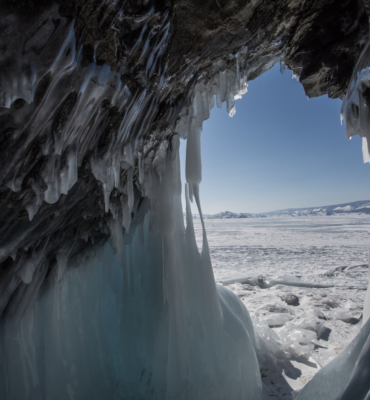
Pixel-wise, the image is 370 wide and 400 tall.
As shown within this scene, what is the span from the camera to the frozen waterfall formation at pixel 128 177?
3.05 feet

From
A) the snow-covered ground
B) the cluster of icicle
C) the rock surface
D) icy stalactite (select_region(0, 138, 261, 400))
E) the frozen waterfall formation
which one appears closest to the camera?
the rock surface

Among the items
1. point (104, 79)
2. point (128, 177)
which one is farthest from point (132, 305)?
point (104, 79)

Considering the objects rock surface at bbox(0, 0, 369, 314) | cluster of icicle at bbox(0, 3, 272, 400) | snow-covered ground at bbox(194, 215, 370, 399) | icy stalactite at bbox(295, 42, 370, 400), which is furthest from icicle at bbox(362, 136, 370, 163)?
snow-covered ground at bbox(194, 215, 370, 399)

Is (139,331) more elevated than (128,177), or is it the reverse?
(128,177)

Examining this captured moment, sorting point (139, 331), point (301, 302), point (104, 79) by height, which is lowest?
point (301, 302)

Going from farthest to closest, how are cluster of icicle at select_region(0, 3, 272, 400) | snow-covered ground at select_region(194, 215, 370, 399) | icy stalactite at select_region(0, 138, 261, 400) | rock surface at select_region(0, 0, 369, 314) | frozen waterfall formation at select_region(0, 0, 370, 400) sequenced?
snow-covered ground at select_region(194, 215, 370, 399) < icy stalactite at select_region(0, 138, 261, 400) < cluster of icicle at select_region(0, 3, 272, 400) < frozen waterfall formation at select_region(0, 0, 370, 400) < rock surface at select_region(0, 0, 369, 314)

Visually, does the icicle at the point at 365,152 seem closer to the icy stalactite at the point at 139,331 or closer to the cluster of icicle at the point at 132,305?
the cluster of icicle at the point at 132,305

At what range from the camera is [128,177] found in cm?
208

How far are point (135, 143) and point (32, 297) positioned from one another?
1.66 metres

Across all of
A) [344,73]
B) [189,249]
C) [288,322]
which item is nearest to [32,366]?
[189,249]

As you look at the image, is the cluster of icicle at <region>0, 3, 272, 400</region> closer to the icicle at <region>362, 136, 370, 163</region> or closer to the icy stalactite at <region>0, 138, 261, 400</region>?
the icy stalactite at <region>0, 138, 261, 400</region>

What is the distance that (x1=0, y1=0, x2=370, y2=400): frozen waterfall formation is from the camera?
3.05 ft

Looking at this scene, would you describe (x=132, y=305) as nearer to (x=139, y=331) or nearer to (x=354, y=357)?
(x=139, y=331)

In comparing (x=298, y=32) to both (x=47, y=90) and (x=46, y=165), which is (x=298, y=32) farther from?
(x=46, y=165)
